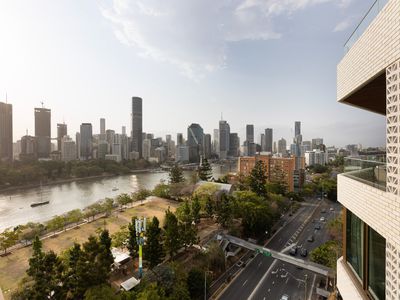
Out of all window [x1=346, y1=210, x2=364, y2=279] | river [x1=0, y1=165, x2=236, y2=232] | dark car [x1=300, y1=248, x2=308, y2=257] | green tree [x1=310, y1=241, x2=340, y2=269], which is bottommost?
dark car [x1=300, y1=248, x2=308, y2=257]

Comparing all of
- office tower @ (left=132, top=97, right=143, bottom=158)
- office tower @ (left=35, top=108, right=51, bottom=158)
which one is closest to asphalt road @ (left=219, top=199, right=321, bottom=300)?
office tower @ (left=35, top=108, right=51, bottom=158)

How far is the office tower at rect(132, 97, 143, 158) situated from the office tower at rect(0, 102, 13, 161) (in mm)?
49335

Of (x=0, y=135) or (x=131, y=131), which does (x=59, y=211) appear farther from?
(x=131, y=131)

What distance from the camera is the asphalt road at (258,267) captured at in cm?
1379

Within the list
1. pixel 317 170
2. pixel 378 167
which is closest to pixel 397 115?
pixel 378 167

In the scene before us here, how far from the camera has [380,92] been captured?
16.1 feet

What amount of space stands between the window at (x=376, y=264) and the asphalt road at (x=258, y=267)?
418 inches

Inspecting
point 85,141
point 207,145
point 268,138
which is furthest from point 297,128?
point 85,141

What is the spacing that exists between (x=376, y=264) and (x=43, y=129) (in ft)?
361

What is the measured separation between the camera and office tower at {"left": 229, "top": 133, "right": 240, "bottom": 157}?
143 meters

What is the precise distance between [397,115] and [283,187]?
33.4 meters

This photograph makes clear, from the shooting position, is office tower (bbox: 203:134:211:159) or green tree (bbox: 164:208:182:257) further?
office tower (bbox: 203:134:211:159)

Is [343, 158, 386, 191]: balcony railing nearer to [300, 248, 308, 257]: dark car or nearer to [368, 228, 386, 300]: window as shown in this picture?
[368, 228, 386, 300]: window

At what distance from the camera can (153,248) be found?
13.7 m
